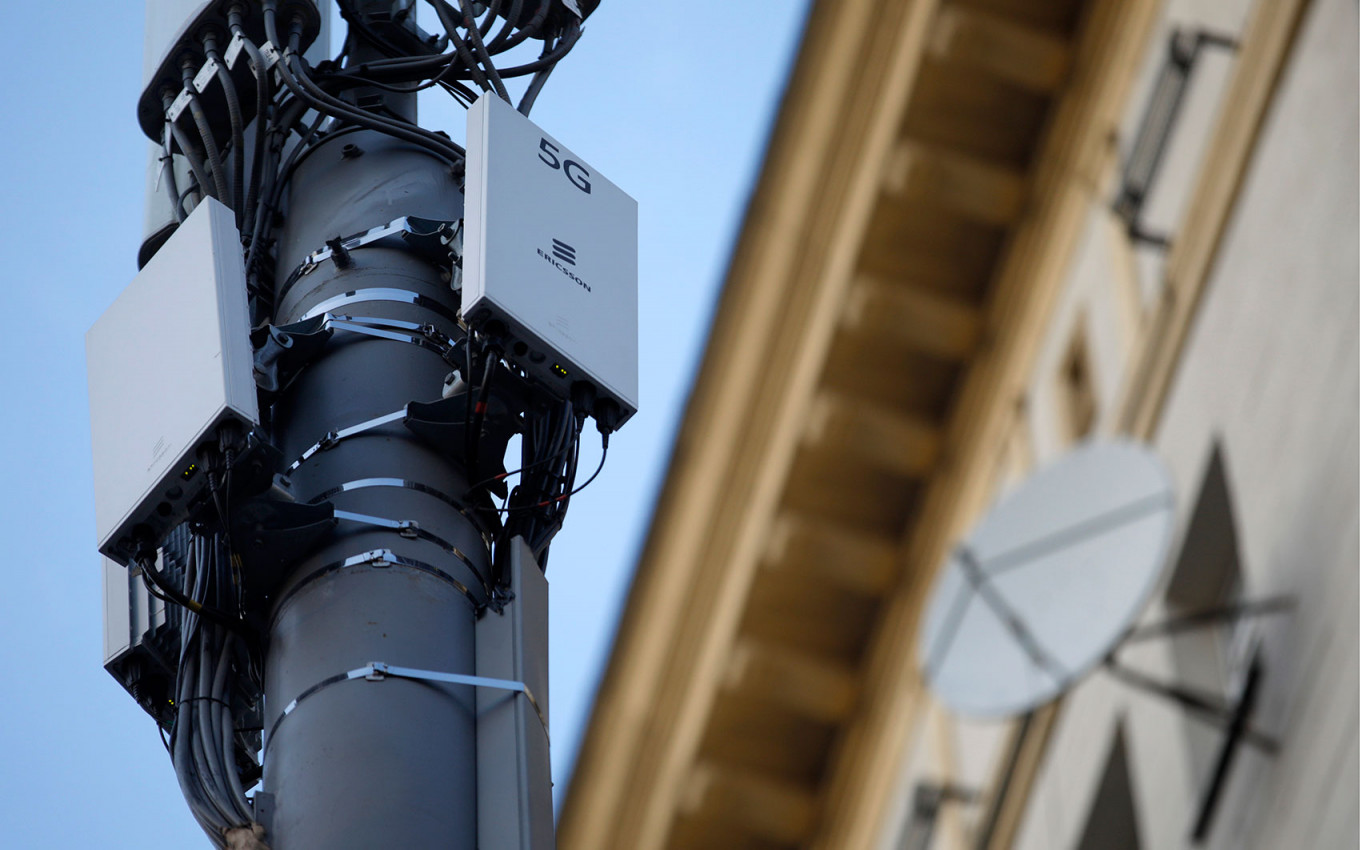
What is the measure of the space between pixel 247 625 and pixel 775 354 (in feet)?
34.5

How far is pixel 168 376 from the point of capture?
542 centimetres

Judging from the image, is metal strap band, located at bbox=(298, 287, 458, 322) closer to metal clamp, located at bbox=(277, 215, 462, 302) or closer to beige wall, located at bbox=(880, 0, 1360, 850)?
metal clamp, located at bbox=(277, 215, 462, 302)

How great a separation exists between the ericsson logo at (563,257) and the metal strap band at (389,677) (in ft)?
5.06

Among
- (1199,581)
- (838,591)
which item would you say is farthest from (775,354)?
(1199,581)

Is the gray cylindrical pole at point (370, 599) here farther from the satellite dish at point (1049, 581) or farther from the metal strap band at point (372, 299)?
the satellite dish at point (1049, 581)

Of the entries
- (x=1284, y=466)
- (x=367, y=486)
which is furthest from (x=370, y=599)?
(x=1284, y=466)

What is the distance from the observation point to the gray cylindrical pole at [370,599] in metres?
4.41

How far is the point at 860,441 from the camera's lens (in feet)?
51.1

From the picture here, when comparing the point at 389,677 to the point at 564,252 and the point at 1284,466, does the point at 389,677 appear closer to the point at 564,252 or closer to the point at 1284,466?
the point at 564,252

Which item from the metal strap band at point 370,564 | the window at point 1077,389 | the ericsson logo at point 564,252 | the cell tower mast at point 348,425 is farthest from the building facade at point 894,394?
the metal strap band at point 370,564

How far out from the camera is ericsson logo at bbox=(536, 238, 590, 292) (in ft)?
18.9

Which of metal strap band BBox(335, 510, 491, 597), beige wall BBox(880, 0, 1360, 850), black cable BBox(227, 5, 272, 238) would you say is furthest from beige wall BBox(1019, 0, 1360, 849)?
black cable BBox(227, 5, 272, 238)

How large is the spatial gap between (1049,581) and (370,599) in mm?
4655

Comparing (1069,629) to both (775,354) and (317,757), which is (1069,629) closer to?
(317,757)
